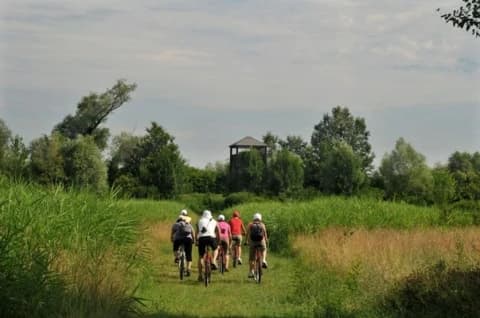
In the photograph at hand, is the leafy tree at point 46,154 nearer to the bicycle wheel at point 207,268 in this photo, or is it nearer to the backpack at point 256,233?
the backpack at point 256,233

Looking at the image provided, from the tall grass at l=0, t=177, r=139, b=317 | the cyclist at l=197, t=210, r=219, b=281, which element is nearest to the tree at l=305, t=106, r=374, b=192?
the cyclist at l=197, t=210, r=219, b=281

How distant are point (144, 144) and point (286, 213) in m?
44.8

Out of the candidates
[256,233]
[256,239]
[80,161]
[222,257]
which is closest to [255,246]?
[256,239]

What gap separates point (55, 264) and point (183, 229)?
938 cm

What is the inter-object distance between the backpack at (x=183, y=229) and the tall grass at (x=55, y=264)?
16.4 ft

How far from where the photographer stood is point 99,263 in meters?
14.2

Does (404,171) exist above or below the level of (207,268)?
above

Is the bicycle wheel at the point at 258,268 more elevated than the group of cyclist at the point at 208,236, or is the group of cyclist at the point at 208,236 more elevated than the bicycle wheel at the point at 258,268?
the group of cyclist at the point at 208,236

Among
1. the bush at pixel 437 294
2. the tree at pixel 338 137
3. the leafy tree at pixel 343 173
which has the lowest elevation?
the bush at pixel 437 294

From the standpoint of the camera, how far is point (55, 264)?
14.0 meters

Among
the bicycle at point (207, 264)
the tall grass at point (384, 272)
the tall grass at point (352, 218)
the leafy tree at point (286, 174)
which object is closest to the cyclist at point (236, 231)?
the tall grass at point (384, 272)

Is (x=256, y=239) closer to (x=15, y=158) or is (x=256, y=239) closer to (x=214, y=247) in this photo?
(x=214, y=247)

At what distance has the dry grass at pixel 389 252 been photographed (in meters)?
17.2

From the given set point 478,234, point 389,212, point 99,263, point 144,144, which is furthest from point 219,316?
point 144,144
